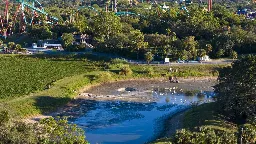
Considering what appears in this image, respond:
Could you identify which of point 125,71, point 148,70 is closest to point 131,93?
point 125,71

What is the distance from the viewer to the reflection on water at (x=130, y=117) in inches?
1305

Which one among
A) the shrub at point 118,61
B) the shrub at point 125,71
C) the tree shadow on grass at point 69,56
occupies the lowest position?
the shrub at point 125,71

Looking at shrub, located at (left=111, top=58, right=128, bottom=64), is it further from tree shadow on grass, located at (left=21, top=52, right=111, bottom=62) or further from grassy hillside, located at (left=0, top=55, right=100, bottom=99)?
grassy hillside, located at (left=0, top=55, right=100, bottom=99)

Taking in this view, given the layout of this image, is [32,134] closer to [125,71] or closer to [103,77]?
[103,77]

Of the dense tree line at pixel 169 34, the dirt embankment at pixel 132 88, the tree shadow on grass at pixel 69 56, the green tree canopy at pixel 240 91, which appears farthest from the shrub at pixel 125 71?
the green tree canopy at pixel 240 91

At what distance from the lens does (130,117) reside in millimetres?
38250

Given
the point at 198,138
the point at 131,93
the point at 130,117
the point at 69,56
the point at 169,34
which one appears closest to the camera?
the point at 198,138

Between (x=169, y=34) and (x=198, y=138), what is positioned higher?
(x=169, y=34)

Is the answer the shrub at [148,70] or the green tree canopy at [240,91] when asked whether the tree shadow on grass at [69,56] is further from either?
the green tree canopy at [240,91]

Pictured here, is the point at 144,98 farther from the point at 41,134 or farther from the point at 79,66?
the point at 41,134

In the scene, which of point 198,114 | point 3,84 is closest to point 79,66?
point 3,84

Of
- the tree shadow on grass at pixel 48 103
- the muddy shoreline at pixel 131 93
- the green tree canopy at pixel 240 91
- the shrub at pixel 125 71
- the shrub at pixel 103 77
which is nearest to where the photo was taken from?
the green tree canopy at pixel 240 91

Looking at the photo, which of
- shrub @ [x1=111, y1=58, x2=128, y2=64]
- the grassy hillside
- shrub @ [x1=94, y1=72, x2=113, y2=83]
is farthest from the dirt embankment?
shrub @ [x1=111, y1=58, x2=128, y2=64]

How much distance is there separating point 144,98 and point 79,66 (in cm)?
1463
